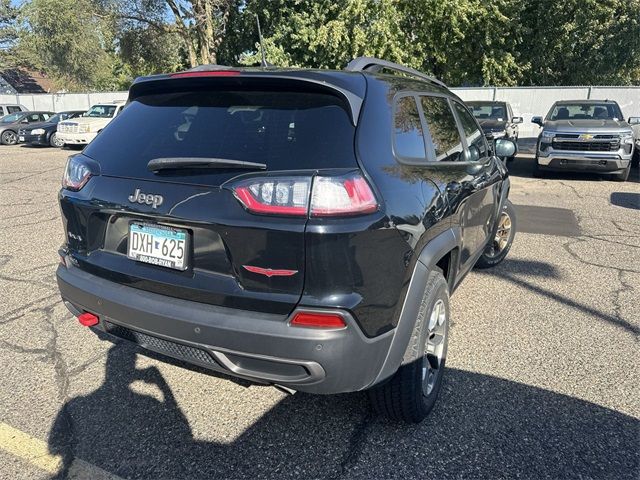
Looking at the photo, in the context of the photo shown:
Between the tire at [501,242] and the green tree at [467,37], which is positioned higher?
the green tree at [467,37]

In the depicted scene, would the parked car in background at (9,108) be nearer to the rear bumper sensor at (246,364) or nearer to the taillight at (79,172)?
the taillight at (79,172)

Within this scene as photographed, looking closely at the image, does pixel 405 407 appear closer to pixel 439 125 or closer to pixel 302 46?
pixel 439 125

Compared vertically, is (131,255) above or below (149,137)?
below

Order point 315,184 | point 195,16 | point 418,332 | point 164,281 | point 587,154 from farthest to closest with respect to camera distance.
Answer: point 195,16 < point 587,154 < point 418,332 < point 164,281 < point 315,184

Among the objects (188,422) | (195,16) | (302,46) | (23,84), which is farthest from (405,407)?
(23,84)

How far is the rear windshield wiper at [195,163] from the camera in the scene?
2.08 m

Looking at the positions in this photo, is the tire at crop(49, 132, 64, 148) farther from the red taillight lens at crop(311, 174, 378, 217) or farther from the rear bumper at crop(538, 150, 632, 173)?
the red taillight lens at crop(311, 174, 378, 217)

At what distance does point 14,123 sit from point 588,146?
22.1 meters

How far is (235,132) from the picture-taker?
7.50 feet

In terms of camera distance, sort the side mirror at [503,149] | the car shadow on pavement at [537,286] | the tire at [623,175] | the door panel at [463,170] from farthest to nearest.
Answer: the tire at [623,175]
the side mirror at [503,149]
the car shadow on pavement at [537,286]
the door panel at [463,170]

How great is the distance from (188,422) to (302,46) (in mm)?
19352

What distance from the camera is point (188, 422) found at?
8.57 feet

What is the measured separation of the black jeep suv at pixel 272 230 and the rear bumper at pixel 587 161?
8.89 meters

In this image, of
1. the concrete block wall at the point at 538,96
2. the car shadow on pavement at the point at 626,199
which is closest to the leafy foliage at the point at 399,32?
the concrete block wall at the point at 538,96
